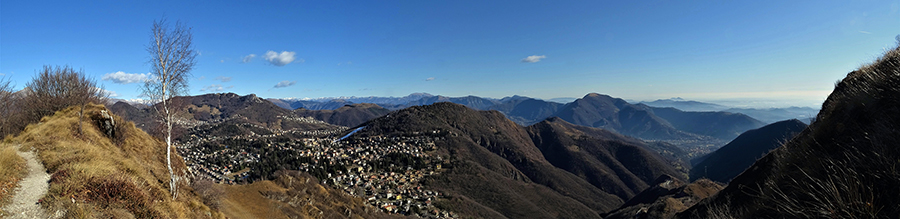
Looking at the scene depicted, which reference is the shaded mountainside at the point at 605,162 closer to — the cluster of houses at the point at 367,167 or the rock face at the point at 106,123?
the cluster of houses at the point at 367,167

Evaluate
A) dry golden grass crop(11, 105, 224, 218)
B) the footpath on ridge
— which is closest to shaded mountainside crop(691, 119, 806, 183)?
dry golden grass crop(11, 105, 224, 218)

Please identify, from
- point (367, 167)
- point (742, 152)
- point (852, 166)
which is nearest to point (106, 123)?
point (852, 166)

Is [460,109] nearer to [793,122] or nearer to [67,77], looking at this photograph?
[67,77]

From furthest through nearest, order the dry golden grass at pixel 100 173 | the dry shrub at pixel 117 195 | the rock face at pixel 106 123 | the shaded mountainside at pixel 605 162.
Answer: the shaded mountainside at pixel 605 162 → the rock face at pixel 106 123 → the dry shrub at pixel 117 195 → the dry golden grass at pixel 100 173

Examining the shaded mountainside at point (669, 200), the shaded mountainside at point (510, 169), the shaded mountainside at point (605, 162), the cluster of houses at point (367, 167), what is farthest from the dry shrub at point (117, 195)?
the shaded mountainside at point (605, 162)

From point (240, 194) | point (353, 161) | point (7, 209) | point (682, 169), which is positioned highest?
point (7, 209)

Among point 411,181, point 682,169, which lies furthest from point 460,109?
point 682,169
